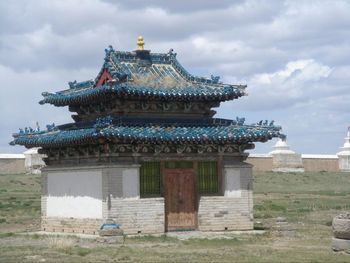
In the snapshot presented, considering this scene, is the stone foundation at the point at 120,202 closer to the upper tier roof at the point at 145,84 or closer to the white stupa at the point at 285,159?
the upper tier roof at the point at 145,84

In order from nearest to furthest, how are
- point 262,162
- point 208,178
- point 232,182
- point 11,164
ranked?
point 208,178, point 232,182, point 11,164, point 262,162

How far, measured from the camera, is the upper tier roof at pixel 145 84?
32.2 m

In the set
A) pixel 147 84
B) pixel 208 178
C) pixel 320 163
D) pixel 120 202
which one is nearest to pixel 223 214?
pixel 208 178

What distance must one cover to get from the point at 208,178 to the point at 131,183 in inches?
148

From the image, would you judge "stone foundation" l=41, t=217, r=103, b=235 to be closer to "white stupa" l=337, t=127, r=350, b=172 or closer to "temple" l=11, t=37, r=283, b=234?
"temple" l=11, t=37, r=283, b=234

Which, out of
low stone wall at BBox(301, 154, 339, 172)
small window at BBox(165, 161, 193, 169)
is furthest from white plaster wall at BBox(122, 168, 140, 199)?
low stone wall at BBox(301, 154, 339, 172)

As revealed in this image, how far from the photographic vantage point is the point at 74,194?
34.3 meters

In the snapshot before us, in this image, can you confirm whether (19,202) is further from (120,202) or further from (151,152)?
(120,202)

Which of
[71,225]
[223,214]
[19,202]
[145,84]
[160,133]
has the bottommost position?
[71,225]

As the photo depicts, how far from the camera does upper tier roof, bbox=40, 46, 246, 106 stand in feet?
105

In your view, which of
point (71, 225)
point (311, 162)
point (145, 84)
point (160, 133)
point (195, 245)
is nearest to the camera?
point (195, 245)

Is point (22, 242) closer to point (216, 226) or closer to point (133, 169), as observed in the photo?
point (133, 169)

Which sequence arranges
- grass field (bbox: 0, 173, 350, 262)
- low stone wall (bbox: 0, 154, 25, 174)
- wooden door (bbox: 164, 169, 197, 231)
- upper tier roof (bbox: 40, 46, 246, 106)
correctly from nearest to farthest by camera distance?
1. grass field (bbox: 0, 173, 350, 262)
2. upper tier roof (bbox: 40, 46, 246, 106)
3. wooden door (bbox: 164, 169, 197, 231)
4. low stone wall (bbox: 0, 154, 25, 174)

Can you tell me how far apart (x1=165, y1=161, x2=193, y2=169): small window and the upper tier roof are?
2607mm
